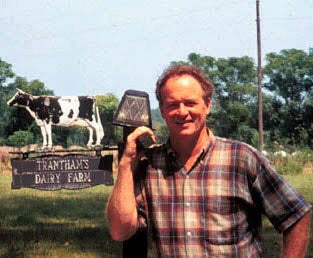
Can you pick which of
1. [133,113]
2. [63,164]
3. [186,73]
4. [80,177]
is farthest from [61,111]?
[186,73]

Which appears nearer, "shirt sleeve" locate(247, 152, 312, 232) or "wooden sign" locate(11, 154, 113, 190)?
"shirt sleeve" locate(247, 152, 312, 232)

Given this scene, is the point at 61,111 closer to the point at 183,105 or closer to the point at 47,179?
the point at 47,179

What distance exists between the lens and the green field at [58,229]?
6348 millimetres

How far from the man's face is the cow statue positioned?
5.15 metres

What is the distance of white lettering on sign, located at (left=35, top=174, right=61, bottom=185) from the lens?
18.6 ft

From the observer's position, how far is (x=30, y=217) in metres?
9.05

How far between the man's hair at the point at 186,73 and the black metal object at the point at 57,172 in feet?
10.9

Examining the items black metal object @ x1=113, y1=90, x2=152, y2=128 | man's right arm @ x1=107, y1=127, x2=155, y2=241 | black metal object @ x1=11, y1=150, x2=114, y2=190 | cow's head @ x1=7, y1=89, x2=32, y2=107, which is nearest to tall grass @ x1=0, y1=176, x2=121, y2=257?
black metal object @ x1=11, y1=150, x2=114, y2=190

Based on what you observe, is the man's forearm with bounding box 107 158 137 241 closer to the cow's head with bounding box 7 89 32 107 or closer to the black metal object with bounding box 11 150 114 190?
the black metal object with bounding box 11 150 114 190

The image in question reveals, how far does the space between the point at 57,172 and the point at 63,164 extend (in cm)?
10

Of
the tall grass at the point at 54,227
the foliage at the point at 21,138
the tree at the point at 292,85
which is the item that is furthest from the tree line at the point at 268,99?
the tall grass at the point at 54,227

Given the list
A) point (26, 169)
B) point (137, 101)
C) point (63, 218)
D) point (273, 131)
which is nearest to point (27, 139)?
point (273, 131)

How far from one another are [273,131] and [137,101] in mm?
44243

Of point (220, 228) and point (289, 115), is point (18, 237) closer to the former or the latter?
point (220, 228)
